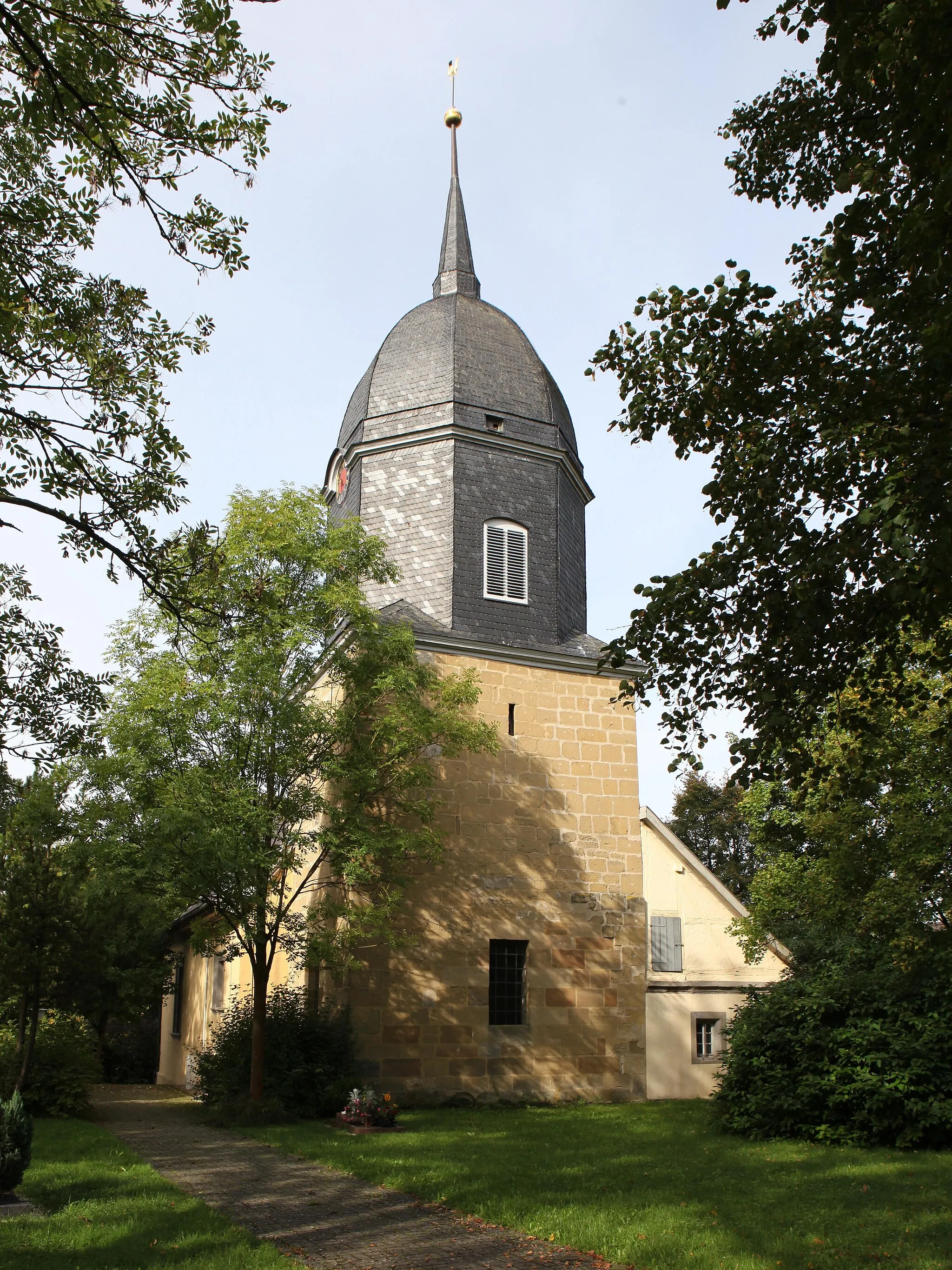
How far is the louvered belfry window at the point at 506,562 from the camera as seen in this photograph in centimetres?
1788

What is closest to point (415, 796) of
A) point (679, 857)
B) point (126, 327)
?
point (679, 857)

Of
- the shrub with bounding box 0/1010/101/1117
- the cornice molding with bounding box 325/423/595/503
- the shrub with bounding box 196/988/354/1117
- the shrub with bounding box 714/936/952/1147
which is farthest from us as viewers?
the cornice molding with bounding box 325/423/595/503

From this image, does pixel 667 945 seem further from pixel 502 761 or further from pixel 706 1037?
pixel 502 761

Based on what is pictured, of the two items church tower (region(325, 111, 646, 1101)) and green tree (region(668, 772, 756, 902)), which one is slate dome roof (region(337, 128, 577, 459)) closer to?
church tower (region(325, 111, 646, 1101))

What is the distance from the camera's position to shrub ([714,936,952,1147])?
1105 cm

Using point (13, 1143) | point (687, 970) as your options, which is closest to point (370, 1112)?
point (13, 1143)

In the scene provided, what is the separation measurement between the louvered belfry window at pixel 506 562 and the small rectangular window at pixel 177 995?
1241 cm

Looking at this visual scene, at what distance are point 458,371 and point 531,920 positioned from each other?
939 cm

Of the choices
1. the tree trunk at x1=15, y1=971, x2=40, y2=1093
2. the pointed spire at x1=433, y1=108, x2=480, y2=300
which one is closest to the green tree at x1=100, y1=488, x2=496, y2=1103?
the tree trunk at x1=15, y1=971, x2=40, y2=1093

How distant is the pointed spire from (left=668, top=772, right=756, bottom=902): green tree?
74.8ft

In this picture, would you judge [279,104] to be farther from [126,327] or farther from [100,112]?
[126,327]

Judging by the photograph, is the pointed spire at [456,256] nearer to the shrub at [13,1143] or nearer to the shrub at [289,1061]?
the shrub at [289,1061]

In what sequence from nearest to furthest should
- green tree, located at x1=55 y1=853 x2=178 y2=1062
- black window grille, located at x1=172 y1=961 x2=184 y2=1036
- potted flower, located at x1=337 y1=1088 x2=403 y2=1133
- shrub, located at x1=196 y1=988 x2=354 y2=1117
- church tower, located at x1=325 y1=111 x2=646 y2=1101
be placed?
potted flower, located at x1=337 y1=1088 x2=403 y2=1133 < green tree, located at x1=55 y1=853 x2=178 y2=1062 < shrub, located at x1=196 y1=988 x2=354 y2=1117 < church tower, located at x1=325 y1=111 x2=646 y2=1101 < black window grille, located at x1=172 y1=961 x2=184 y2=1036

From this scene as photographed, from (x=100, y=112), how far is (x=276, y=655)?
8.62 metres
